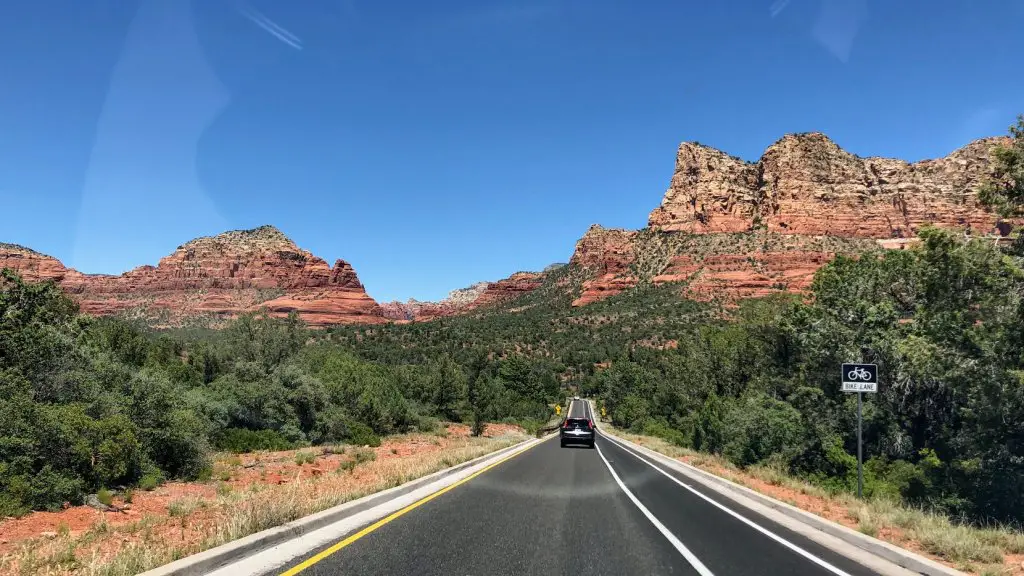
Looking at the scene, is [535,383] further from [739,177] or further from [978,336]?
[739,177]

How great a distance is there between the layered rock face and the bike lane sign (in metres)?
101

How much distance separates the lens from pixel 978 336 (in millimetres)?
16031

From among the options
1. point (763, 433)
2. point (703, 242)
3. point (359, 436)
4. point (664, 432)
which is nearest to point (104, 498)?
point (359, 436)

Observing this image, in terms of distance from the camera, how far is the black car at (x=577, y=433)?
29734 mm

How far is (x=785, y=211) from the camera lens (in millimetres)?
135375

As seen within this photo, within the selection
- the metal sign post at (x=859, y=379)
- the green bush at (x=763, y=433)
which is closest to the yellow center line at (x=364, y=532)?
the metal sign post at (x=859, y=379)

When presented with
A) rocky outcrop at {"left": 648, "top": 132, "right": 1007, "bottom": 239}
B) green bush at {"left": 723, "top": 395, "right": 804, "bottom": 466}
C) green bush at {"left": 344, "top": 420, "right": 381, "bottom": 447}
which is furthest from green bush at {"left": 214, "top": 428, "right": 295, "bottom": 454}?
rocky outcrop at {"left": 648, "top": 132, "right": 1007, "bottom": 239}

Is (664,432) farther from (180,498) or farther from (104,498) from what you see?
(104,498)

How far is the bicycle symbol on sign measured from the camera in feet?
38.9

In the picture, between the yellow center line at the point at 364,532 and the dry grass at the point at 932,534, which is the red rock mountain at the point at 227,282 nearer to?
the yellow center line at the point at 364,532

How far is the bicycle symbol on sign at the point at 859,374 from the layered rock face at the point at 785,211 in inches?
3971

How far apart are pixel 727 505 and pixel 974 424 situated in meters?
13.4

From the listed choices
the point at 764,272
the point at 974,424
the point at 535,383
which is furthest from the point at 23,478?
the point at 764,272

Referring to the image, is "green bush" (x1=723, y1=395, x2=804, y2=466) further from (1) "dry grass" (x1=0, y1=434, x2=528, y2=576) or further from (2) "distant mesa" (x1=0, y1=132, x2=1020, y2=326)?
(2) "distant mesa" (x1=0, y1=132, x2=1020, y2=326)
